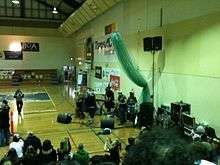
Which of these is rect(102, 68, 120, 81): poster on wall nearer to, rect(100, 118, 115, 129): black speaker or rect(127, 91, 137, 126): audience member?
rect(127, 91, 137, 126): audience member

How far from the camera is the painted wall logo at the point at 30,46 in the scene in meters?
31.3

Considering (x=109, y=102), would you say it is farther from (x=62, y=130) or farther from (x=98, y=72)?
(x=98, y=72)

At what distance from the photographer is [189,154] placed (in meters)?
1.65

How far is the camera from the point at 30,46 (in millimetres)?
31531

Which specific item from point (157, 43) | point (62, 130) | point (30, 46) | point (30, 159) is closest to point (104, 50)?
point (157, 43)

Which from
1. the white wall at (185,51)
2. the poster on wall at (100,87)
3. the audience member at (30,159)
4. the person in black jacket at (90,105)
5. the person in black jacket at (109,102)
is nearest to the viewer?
the audience member at (30,159)

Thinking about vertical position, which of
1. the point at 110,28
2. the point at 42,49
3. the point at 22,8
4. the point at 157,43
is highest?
the point at 22,8

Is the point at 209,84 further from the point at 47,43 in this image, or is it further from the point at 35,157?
the point at 47,43

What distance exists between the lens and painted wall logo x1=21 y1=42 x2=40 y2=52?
3130 cm

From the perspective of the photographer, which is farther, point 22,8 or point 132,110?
point 22,8

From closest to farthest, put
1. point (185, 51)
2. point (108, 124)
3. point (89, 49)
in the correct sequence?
point (185, 51) < point (108, 124) < point (89, 49)

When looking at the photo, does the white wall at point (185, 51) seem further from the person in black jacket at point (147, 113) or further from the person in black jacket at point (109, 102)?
the person in black jacket at point (109, 102)

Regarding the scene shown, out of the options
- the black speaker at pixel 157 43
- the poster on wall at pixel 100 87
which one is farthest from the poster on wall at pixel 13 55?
the black speaker at pixel 157 43

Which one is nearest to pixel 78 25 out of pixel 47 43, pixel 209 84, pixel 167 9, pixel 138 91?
pixel 47 43
